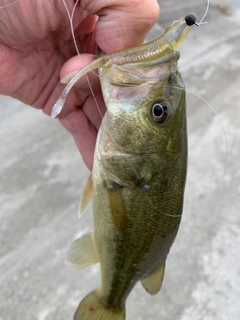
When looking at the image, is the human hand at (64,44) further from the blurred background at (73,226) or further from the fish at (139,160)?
the blurred background at (73,226)

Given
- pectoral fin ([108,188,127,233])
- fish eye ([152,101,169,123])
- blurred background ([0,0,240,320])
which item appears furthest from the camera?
blurred background ([0,0,240,320])

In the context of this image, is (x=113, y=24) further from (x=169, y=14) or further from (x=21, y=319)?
(x=169, y=14)

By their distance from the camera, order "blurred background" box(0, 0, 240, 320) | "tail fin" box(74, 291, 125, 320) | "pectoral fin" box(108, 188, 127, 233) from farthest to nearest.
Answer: "blurred background" box(0, 0, 240, 320), "tail fin" box(74, 291, 125, 320), "pectoral fin" box(108, 188, 127, 233)

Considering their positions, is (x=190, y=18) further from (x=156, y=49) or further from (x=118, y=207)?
(x=118, y=207)

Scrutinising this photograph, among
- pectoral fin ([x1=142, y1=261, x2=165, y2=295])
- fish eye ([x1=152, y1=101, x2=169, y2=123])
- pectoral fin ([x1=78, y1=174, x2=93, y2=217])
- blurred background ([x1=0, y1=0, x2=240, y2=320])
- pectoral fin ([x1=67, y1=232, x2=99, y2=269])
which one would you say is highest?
fish eye ([x1=152, y1=101, x2=169, y2=123])

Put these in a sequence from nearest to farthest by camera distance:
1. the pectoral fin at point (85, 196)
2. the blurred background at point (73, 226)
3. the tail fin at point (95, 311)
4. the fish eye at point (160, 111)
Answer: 1. the fish eye at point (160, 111)
2. the pectoral fin at point (85, 196)
3. the tail fin at point (95, 311)
4. the blurred background at point (73, 226)

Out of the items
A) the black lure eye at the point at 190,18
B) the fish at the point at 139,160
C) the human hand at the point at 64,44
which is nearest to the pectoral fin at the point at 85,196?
the fish at the point at 139,160

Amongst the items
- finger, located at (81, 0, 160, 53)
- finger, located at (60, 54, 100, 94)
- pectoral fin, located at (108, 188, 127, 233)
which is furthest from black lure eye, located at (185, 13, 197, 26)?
pectoral fin, located at (108, 188, 127, 233)

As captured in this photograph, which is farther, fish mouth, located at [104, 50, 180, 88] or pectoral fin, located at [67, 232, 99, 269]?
pectoral fin, located at [67, 232, 99, 269]

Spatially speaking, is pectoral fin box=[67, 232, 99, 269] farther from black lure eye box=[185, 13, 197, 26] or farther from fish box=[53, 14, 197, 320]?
black lure eye box=[185, 13, 197, 26]
